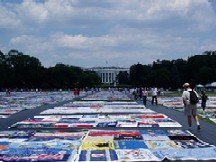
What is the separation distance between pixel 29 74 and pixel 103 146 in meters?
141

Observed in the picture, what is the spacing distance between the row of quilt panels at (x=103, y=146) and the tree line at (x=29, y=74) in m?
129

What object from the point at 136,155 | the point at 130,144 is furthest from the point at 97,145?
the point at 136,155

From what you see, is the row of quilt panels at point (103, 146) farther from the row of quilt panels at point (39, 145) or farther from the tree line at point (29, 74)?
the tree line at point (29, 74)

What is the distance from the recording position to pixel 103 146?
44.8 ft

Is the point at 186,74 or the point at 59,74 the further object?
the point at 59,74

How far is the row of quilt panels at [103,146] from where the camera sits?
11805 millimetres

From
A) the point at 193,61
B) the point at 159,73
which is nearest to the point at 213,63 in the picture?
the point at 193,61

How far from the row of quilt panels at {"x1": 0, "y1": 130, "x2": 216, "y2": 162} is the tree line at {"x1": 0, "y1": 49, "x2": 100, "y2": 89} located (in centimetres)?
12864

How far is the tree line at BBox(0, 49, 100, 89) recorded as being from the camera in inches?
5818

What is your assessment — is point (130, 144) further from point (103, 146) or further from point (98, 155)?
point (98, 155)

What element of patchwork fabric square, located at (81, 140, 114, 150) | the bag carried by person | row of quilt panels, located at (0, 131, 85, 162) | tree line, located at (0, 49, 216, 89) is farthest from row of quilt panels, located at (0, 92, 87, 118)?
tree line, located at (0, 49, 216, 89)

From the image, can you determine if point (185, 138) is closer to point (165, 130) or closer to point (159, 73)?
point (165, 130)

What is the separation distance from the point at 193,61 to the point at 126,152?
144 m

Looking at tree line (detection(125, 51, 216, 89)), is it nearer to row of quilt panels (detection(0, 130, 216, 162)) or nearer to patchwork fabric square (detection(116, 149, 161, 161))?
row of quilt panels (detection(0, 130, 216, 162))
